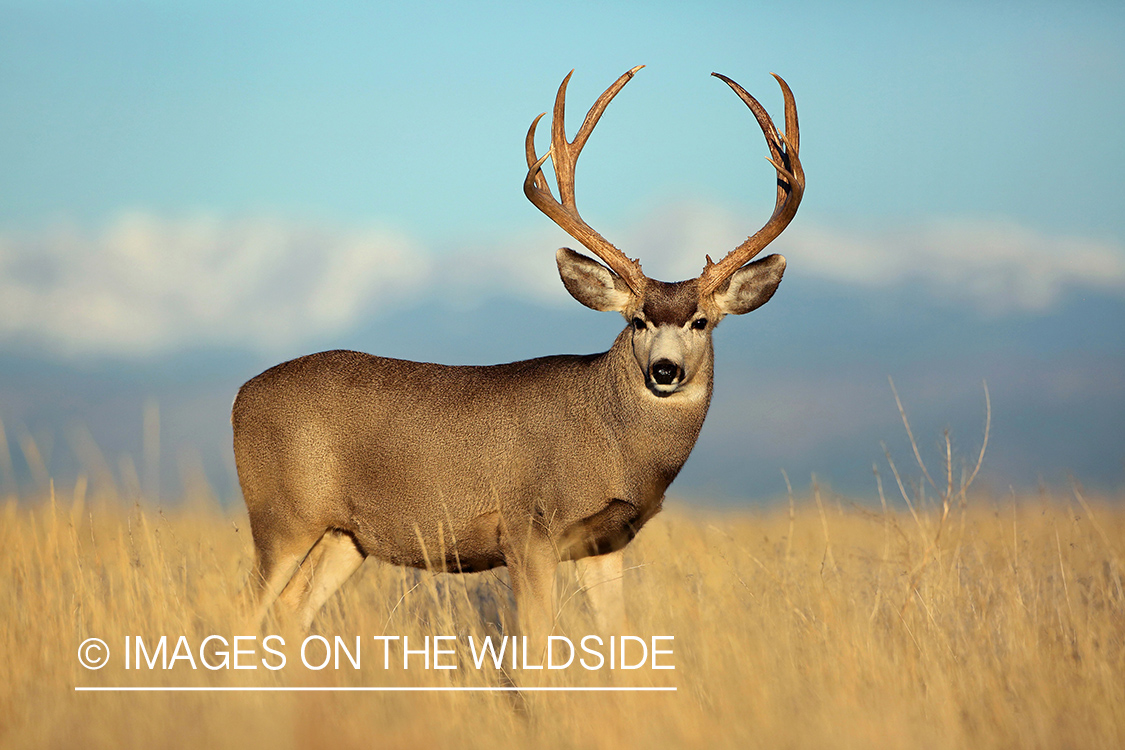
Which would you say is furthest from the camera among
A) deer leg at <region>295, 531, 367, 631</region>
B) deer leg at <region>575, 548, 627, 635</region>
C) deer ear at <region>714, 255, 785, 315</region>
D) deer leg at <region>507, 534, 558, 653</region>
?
deer leg at <region>295, 531, 367, 631</region>

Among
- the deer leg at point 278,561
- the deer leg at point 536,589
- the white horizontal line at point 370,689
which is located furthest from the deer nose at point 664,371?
the deer leg at point 278,561

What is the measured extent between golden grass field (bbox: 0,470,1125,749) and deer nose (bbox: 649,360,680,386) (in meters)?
1.25

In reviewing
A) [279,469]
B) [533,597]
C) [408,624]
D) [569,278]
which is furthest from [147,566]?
[569,278]

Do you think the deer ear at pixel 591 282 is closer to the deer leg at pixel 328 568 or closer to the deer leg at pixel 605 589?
the deer leg at pixel 605 589

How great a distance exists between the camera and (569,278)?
691 cm

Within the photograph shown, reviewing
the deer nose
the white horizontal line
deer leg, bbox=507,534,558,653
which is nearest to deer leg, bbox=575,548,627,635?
deer leg, bbox=507,534,558,653

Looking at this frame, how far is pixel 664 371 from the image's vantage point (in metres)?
6.14

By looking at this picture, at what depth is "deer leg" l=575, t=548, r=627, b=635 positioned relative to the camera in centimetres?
662

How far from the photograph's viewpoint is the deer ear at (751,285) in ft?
22.3

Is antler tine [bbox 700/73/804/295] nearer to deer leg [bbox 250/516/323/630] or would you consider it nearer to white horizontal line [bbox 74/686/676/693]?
white horizontal line [bbox 74/686/676/693]

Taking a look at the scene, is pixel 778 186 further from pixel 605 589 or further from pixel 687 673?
pixel 687 673

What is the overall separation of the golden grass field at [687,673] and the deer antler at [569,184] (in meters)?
2.00

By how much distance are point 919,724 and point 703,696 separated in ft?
3.56

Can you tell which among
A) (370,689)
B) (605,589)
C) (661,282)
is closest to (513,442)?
(605,589)
